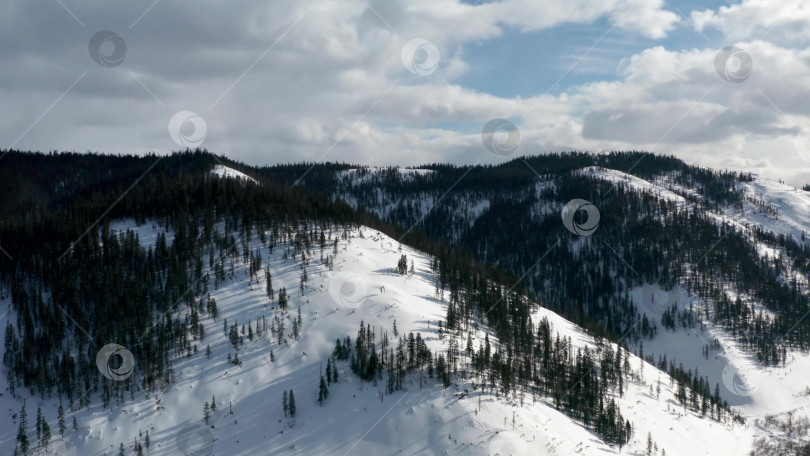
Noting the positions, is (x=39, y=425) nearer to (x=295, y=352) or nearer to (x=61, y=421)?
(x=61, y=421)

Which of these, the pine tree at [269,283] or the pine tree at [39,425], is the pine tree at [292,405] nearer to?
the pine tree at [269,283]

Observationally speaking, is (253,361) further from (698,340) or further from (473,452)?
(698,340)

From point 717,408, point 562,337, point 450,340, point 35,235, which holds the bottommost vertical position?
point 717,408

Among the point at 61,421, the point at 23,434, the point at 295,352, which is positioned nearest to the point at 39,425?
the point at 23,434

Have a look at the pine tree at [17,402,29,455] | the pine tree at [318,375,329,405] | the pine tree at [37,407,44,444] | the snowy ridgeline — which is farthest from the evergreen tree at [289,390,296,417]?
the pine tree at [17,402,29,455]

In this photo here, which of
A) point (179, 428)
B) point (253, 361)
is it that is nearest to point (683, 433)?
point (253, 361)

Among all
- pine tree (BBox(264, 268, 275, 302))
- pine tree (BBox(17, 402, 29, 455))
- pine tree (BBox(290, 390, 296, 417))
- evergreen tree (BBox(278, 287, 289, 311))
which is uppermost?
pine tree (BBox(264, 268, 275, 302))

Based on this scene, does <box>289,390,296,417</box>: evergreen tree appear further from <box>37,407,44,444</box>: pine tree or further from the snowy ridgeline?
<box>37,407,44,444</box>: pine tree

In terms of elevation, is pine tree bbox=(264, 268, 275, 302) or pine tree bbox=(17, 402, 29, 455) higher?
pine tree bbox=(264, 268, 275, 302)

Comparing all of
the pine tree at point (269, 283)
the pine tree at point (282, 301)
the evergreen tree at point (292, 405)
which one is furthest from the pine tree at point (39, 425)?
the pine tree at point (269, 283)
